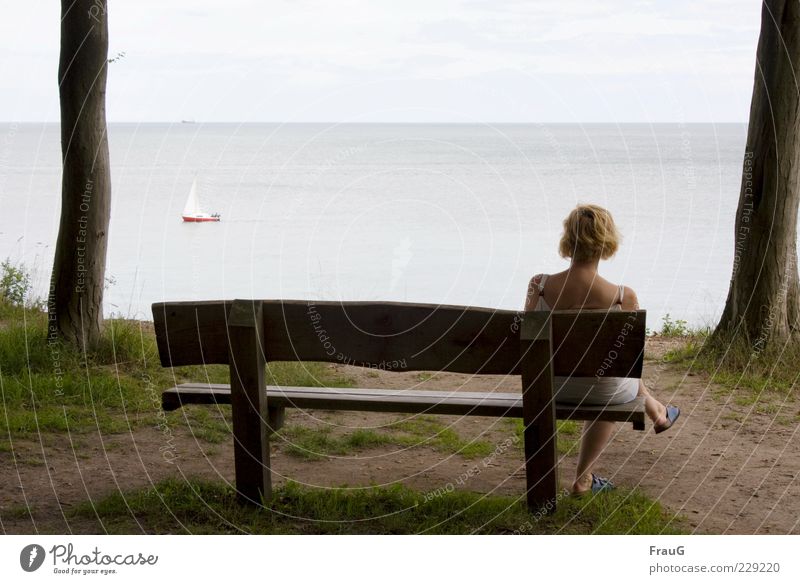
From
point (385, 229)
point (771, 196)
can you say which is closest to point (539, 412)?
point (771, 196)

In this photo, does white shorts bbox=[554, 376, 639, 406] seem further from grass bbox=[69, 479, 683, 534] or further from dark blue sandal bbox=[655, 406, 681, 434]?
dark blue sandal bbox=[655, 406, 681, 434]

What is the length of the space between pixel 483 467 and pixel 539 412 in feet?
4.41

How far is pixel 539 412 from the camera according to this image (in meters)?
4.16

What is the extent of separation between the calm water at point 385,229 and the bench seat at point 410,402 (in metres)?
2.51

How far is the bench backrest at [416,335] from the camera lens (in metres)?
4.06

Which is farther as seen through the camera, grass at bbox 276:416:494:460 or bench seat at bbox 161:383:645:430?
grass at bbox 276:416:494:460

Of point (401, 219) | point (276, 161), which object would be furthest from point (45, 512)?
point (276, 161)

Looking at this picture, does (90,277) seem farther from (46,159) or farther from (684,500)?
(46,159)

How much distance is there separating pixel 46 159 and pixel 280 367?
214 feet

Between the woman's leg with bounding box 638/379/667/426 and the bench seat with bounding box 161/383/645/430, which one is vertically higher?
the bench seat with bounding box 161/383/645/430

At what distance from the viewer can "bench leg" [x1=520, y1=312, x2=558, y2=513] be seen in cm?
402

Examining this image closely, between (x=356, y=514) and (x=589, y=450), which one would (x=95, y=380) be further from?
(x=589, y=450)

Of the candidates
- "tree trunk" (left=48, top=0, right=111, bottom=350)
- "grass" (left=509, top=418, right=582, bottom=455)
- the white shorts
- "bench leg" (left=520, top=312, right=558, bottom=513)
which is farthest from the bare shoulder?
"tree trunk" (left=48, top=0, right=111, bottom=350)

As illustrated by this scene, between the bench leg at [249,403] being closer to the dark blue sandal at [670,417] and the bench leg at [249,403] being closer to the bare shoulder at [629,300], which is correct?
the bare shoulder at [629,300]
